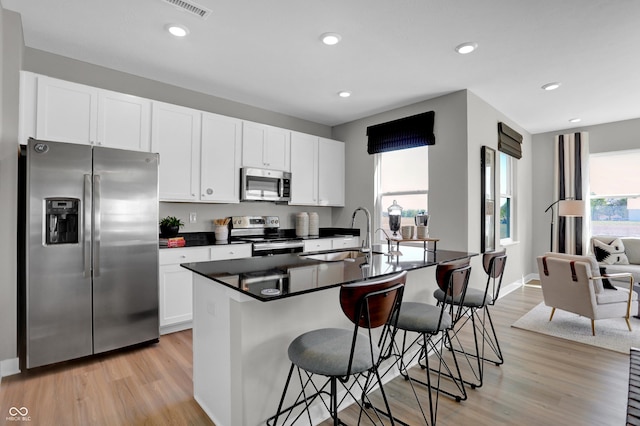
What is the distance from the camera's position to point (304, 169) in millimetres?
4820

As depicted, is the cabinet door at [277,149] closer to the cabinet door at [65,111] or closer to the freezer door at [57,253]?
the cabinet door at [65,111]

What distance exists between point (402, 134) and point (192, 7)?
3040mm

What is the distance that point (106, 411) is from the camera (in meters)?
2.04

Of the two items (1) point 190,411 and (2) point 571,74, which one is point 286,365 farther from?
(2) point 571,74

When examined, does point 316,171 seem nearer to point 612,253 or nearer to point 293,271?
point 293,271

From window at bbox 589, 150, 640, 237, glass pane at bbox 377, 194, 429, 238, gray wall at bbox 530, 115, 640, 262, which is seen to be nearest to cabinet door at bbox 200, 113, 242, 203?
glass pane at bbox 377, 194, 429, 238

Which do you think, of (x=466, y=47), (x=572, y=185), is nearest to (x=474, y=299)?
(x=466, y=47)

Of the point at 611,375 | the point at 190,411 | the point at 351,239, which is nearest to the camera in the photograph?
the point at 190,411

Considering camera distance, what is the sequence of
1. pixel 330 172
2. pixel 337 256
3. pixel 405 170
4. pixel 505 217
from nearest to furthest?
pixel 337 256 < pixel 405 170 < pixel 330 172 < pixel 505 217

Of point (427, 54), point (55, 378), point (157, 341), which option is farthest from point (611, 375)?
point (55, 378)

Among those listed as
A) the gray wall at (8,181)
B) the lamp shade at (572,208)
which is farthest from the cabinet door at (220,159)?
the lamp shade at (572,208)

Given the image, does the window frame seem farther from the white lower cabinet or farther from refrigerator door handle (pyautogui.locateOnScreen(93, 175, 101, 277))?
refrigerator door handle (pyautogui.locateOnScreen(93, 175, 101, 277))

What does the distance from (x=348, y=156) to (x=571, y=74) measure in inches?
117

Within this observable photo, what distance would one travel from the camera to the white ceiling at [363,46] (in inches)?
94.0
